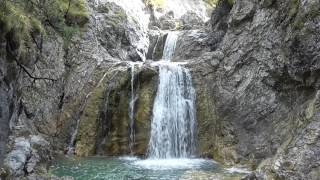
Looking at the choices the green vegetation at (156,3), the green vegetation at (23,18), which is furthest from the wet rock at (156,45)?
the green vegetation at (23,18)

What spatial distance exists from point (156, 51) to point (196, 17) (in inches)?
448

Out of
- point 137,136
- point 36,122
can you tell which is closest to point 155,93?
point 137,136

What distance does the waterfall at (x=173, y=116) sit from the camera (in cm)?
2062

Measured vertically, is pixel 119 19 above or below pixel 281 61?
above

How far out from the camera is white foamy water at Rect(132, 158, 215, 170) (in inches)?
696

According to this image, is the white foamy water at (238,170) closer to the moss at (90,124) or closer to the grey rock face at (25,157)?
the moss at (90,124)

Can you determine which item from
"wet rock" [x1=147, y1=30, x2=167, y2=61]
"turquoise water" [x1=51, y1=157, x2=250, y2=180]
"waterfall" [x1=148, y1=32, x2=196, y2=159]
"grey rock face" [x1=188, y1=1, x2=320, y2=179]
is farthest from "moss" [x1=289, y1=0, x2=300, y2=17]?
"wet rock" [x1=147, y1=30, x2=167, y2=61]

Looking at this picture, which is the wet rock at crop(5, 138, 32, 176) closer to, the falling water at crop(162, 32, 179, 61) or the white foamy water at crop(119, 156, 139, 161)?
the white foamy water at crop(119, 156, 139, 161)

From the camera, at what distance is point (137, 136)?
68.9 ft

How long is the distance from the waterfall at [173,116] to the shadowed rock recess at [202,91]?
393mm

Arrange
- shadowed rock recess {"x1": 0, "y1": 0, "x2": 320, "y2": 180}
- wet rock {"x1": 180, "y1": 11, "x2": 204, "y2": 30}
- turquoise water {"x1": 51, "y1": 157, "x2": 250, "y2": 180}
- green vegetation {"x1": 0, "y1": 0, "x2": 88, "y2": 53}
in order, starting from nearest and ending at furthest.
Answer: green vegetation {"x1": 0, "y1": 0, "x2": 88, "y2": 53}
turquoise water {"x1": 51, "y1": 157, "x2": 250, "y2": 180}
shadowed rock recess {"x1": 0, "y1": 0, "x2": 320, "y2": 180}
wet rock {"x1": 180, "y1": 11, "x2": 204, "y2": 30}

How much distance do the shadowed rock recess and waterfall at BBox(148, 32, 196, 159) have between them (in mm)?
393

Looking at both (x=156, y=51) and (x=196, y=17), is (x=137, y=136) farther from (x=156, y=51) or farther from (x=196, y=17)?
(x=196, y=17)

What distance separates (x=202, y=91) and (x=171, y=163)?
5.06 meters
